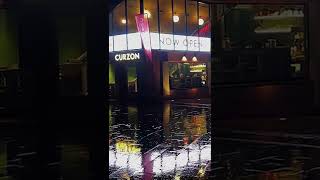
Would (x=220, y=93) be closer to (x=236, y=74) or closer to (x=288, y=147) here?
(x=236, y=74)

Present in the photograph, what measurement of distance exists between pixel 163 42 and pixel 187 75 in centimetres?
319

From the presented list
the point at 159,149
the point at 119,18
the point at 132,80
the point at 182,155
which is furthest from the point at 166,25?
the point at 182,155

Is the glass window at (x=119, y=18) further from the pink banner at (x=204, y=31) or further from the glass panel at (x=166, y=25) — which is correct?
the pink banner at (x=204, y=31)

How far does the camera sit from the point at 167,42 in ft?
101

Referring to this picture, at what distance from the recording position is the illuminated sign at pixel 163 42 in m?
30.1

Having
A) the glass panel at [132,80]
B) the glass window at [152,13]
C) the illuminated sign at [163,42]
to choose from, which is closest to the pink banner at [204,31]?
the illuminated sign at [163,42]

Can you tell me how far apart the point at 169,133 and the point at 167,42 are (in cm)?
1853

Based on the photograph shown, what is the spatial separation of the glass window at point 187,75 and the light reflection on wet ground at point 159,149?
15977 millimetres

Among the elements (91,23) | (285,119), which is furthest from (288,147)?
(285,119)

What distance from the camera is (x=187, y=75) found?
32594 mm

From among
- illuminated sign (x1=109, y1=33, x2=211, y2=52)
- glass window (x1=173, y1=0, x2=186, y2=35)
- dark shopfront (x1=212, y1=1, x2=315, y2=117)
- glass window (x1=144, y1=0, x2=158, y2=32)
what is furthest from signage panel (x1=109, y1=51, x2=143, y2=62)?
dark shopfront (x1=212, y1=1, x2=315, y2=117)

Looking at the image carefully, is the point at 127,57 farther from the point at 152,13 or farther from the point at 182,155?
the point at 182,155

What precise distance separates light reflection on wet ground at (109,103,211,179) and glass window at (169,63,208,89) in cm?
1598

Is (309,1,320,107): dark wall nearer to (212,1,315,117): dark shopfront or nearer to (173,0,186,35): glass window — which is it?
(212,1,315,117): dark shopfront
